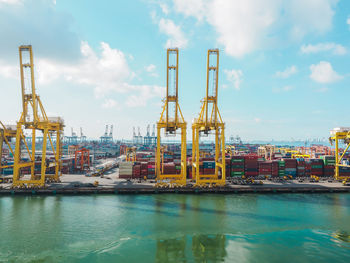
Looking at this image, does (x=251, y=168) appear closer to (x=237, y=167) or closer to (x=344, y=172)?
(x=237, y=167)

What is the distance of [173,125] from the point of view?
35312 mm

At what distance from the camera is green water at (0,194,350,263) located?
15.9m

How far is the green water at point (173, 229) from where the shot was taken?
15.9m

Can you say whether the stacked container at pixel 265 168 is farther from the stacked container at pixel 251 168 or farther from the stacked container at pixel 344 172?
the stacked container at pixel 344 172

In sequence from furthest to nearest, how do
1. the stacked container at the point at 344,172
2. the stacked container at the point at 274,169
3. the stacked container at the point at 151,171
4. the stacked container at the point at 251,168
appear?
the stacked container at the point at 274,169 → the stacked container at the point at 344,172 → the stacked container at the point at 251,168 → the stacked container at the point at 151,171

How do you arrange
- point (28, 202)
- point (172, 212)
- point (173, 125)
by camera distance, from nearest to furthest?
point (172, 212)
point (28, 202)
point (173, 125)

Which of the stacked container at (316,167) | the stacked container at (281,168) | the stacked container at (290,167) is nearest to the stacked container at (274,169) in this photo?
the stacked container at (281,168)

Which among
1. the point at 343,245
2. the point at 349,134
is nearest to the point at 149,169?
the point at 343,245

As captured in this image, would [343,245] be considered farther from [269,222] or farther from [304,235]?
[269,222]

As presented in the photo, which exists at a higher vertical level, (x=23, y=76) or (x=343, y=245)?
(x=23, y=76)

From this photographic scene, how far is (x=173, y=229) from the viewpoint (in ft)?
66.1

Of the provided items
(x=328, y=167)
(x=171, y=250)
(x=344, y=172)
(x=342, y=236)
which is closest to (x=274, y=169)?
(x=328, y=167)

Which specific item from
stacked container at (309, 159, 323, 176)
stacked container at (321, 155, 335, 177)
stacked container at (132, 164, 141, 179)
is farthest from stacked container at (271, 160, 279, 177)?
stacked container at (132, 164, 141, 179)

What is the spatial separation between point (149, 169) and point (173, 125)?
12634 millimetres
